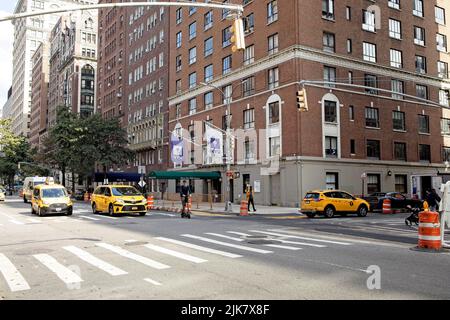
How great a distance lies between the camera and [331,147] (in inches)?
1412

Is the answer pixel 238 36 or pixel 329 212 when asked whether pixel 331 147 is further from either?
pixel 238 36

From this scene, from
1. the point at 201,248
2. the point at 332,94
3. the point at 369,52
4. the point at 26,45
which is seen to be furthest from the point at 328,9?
the point at 26,45

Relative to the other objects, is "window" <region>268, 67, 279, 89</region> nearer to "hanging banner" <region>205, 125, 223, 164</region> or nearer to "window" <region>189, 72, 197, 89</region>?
"hanging banner" <region>205, 125, 223, 164</region>

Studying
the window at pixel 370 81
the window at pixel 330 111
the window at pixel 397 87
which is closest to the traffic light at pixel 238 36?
the window at pixel 330 111

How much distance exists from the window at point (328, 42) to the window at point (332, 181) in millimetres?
11267

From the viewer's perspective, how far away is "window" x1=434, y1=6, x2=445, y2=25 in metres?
46.2

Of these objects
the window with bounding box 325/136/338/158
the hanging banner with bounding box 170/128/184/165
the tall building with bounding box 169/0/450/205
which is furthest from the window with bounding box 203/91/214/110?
the window with bounding box 325/136/338/158

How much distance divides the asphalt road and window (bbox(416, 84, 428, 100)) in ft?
111

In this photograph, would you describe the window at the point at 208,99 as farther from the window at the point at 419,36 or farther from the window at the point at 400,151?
the window at the point at 419,36

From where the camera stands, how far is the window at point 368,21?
39594 millimetres

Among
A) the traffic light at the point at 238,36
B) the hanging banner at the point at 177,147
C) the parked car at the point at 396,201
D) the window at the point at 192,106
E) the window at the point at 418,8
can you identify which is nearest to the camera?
the traffic light at the point at 238,36

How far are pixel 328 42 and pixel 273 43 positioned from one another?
5.01 m

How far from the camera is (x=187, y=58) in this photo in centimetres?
5178
